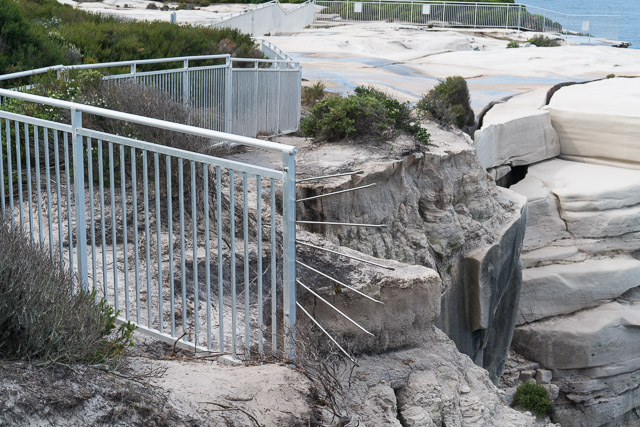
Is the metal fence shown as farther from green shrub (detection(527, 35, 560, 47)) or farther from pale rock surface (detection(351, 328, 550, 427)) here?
pale rock surface (detection(351, 328, 550, 427))

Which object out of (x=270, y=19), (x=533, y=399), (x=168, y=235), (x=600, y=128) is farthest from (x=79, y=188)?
(x=270, y=19)

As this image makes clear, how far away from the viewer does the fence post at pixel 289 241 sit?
4.37 m

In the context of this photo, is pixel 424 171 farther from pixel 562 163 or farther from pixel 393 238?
pixel 562 163

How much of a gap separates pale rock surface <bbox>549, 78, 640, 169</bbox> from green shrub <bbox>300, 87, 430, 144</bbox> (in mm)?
8869

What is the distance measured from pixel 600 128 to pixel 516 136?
2369 mm

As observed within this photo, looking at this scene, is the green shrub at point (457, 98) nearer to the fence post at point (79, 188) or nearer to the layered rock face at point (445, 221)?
the layered rock face at point (445, 221)

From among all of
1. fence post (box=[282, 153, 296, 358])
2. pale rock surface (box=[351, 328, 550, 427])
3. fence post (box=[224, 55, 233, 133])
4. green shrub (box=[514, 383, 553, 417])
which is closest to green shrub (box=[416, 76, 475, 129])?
green shrub (box=[514, 383, 553, 417])

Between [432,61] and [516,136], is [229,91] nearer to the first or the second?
[516,136]

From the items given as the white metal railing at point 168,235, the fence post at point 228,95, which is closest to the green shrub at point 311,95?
the fence post at point 228,95

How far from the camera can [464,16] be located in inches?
1845

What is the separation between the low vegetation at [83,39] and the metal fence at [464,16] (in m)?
27.7

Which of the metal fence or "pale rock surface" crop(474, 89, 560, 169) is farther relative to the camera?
the metal fence

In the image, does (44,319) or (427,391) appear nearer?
(44,319)

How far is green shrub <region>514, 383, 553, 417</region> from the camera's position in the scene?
15.5m
